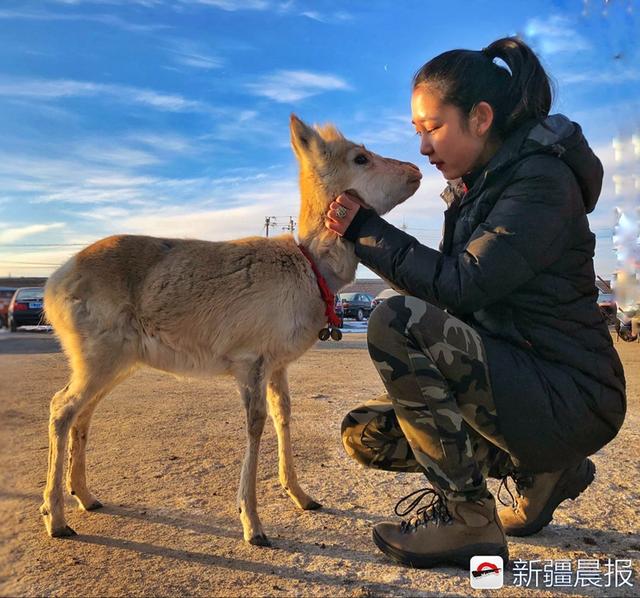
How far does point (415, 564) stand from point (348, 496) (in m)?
1.09

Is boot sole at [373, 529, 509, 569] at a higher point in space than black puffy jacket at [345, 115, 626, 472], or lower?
lower

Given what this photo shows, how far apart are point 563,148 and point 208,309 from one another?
2307 millimetres

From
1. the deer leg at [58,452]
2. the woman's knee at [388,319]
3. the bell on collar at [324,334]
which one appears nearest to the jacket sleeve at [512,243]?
the woman's knee at [388,319]

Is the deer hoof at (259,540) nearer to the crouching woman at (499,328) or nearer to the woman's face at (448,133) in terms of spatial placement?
the crouching woman at (499,328)

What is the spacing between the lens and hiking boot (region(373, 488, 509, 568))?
277 centimetres

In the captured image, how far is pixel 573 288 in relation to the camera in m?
2.87

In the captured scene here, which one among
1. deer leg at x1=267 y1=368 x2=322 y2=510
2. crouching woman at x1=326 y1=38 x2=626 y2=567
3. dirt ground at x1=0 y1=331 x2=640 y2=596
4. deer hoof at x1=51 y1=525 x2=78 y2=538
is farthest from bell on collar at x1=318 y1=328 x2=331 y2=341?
deer hoof at x1=51 y1=525 x2=78 y2=538

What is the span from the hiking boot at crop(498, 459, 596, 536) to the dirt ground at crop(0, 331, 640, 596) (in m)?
0.08

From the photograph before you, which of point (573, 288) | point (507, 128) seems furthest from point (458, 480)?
point (507, 128)

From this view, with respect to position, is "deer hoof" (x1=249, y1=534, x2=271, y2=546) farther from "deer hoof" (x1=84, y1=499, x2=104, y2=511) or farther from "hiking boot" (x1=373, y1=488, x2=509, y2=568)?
"deer hoof" (x1=84, y1=499, x2=104, y2=511)

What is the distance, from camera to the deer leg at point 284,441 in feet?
12.3

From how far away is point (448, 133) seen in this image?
3.11 m

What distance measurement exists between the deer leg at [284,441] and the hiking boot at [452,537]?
36.3 inches

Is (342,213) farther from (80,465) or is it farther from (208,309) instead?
(80,465)
